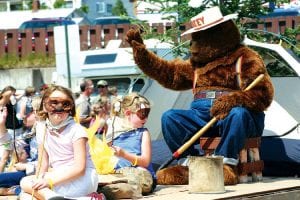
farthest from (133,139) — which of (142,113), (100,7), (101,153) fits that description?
(100,7)

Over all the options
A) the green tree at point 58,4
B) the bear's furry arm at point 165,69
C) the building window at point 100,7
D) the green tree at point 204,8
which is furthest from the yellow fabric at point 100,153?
the building window at point 100,7

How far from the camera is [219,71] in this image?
7504 millimetres

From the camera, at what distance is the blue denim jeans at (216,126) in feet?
23.6

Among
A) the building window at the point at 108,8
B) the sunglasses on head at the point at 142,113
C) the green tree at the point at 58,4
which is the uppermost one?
the green tree at the point at 58,4

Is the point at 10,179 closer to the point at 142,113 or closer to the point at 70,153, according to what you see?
the point at 142,113

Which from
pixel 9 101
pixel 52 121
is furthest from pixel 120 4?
pixel 52 121

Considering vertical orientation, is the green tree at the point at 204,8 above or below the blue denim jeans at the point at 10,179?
above

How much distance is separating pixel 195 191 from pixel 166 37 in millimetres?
4816

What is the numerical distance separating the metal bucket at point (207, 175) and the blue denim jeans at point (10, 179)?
146cm

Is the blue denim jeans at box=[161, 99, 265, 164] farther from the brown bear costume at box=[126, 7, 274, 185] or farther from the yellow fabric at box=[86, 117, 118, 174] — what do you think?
the yellow fabric at box=[86, 117, 118, 174]

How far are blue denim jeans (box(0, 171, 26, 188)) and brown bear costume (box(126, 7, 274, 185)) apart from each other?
1048 millimetres

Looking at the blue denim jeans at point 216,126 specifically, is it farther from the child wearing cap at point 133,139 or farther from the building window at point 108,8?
the building window at point 108,8

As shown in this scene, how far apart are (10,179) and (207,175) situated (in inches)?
62.7

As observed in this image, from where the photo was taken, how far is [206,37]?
7.63m
